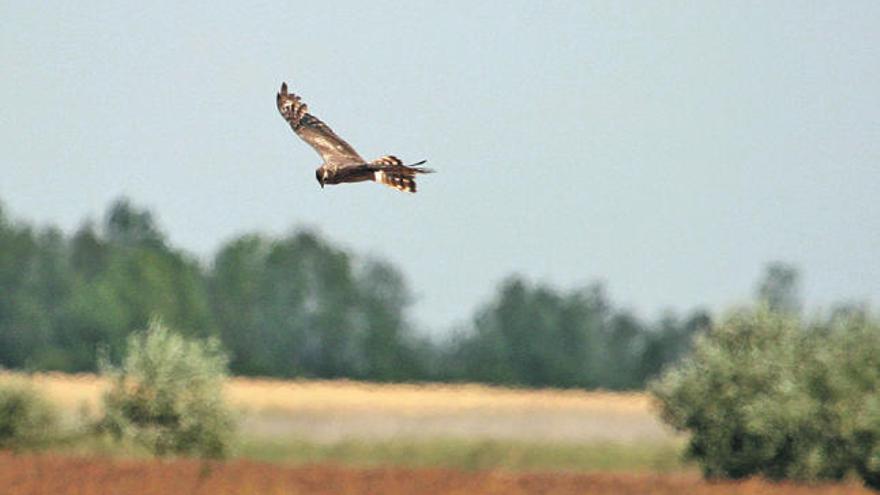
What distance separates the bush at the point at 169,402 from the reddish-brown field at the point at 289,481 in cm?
780

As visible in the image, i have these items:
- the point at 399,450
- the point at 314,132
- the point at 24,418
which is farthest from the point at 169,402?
the point at 314,132


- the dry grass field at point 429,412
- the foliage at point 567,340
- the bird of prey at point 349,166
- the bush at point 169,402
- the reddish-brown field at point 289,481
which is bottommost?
the reddish-brown field at point 289,481

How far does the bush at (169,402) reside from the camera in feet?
159

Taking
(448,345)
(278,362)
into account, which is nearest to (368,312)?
(278,362)

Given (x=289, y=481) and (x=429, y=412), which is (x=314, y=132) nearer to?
(x=289, y=481)

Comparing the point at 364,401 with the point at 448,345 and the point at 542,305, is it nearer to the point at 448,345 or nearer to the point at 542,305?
the point at 448,345

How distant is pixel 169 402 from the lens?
48.3 metres

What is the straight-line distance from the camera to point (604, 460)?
2398 inches

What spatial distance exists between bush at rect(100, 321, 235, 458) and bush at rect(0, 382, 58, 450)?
1879 millimetres

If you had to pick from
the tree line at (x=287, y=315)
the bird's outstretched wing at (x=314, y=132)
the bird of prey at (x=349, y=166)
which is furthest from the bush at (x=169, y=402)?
the tree line at (x=287, y=315)

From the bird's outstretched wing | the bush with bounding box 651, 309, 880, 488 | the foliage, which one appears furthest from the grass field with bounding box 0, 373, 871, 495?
the foliage

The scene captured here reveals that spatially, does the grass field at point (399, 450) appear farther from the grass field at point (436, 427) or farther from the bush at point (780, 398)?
the bush at point (780, 398)

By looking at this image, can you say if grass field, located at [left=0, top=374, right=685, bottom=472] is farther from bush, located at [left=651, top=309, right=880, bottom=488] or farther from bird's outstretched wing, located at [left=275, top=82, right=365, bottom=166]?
bird's outstretched wing, located at [left=275, top=82, right=365, bottom=166]

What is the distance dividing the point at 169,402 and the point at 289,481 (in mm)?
12210
